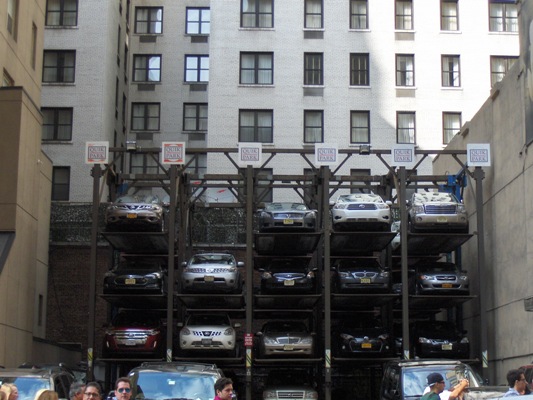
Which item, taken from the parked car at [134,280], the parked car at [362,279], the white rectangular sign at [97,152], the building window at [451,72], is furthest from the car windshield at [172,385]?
the building window at [451,72]

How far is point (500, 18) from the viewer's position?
5206cm

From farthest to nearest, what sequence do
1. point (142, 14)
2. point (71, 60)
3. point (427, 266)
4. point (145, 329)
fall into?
1. point (142, 14)
2. point (71, 60)
3. point (427, 266)
4. point (145, 329)

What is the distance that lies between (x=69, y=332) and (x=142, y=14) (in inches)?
967

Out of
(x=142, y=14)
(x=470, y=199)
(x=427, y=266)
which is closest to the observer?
(x=427, y=266)

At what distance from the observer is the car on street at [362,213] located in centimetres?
2992

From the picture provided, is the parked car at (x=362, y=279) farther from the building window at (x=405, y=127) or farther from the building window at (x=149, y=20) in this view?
the building window at (x=149, y=20)

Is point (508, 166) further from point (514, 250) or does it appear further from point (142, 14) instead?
point (142, 14)

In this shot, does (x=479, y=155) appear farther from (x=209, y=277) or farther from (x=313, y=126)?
(x=313, y=126)

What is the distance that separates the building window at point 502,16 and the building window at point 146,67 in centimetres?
2063

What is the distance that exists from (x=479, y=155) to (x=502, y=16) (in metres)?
24.2

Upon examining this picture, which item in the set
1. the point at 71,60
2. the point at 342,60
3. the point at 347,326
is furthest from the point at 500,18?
the point at 347,326

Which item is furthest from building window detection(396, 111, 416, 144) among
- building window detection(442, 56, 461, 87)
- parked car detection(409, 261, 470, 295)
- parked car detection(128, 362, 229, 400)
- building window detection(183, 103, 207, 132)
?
parked car detection(128, 362, 229, 400)

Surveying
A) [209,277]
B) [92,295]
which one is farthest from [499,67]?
[92,295]

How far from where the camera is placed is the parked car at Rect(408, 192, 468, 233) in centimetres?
3016
